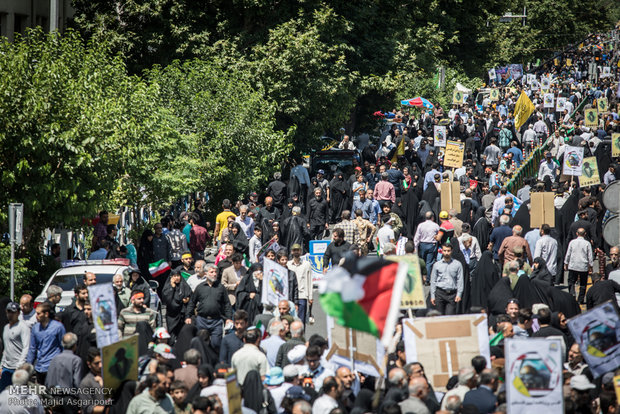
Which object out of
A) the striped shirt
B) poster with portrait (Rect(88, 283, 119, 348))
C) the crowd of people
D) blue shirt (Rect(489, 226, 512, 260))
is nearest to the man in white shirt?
the crowd of people

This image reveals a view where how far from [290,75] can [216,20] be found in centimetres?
378

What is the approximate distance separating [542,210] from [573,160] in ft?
12.9

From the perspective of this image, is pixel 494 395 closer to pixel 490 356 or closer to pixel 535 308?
pixel 490 356

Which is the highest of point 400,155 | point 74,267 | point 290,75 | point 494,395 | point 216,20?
point 216,20

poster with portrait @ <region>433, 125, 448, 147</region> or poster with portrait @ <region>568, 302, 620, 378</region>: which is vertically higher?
poster with portrait @ <region>433, 125, 448, 147</region>

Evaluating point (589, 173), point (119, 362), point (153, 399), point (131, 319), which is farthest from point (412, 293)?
point (589, 173)

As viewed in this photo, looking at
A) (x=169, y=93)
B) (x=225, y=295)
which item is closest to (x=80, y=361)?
(x=225, y=295)

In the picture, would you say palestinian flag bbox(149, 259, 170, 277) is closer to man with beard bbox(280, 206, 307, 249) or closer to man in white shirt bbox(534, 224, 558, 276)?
man with beard bbox(280, 206, 307, 249)

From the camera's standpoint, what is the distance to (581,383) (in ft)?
35.5

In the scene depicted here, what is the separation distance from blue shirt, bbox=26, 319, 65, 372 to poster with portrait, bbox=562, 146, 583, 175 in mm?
14310

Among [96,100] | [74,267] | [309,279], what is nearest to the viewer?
[309,279]

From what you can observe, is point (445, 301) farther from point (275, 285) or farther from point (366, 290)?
point (366, 290)

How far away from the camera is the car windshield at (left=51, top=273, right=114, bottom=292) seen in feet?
56.5

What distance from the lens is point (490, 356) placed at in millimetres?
12086
